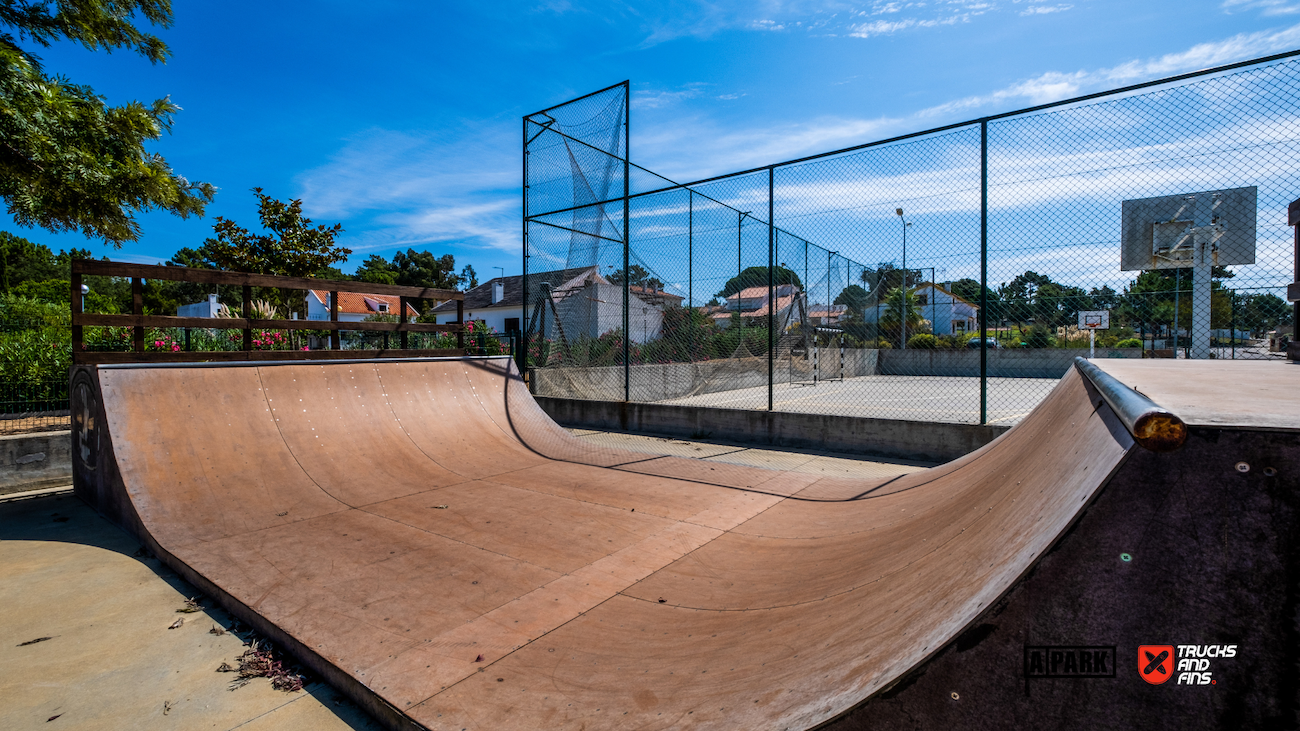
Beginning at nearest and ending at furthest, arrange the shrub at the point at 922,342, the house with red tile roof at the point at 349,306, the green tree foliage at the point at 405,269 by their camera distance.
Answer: the shrub at the point at 922,342 < the house with red tile roof at the point at 349,306 < the green tree foliage at the point at 405,269

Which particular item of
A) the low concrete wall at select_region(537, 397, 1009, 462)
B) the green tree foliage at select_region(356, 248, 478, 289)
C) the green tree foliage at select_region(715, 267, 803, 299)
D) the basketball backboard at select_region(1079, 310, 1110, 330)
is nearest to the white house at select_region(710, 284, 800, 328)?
the green tree foliage at select_region(715, 267, 803, 299)

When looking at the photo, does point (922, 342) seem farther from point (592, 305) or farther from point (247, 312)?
point (247, 312)

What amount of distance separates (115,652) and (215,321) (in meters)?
3.62

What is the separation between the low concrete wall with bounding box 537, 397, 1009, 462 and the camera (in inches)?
240

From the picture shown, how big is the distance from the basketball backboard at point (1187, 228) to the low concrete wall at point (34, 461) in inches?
403

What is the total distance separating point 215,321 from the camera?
5160 mm

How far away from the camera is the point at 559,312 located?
34.2ft

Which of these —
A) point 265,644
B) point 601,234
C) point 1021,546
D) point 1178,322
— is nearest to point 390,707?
point 265,644

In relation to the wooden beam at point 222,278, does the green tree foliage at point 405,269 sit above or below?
above

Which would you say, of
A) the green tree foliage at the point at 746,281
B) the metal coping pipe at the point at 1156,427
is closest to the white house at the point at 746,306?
the green tree foliage at the point at 746,281

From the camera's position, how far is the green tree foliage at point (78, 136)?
627 cm

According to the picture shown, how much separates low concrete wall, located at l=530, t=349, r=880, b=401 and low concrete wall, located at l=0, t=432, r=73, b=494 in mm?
6036

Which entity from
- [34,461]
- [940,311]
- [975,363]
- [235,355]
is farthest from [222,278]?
[975,363]

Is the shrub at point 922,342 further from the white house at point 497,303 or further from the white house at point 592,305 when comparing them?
the white house at point 497,303
